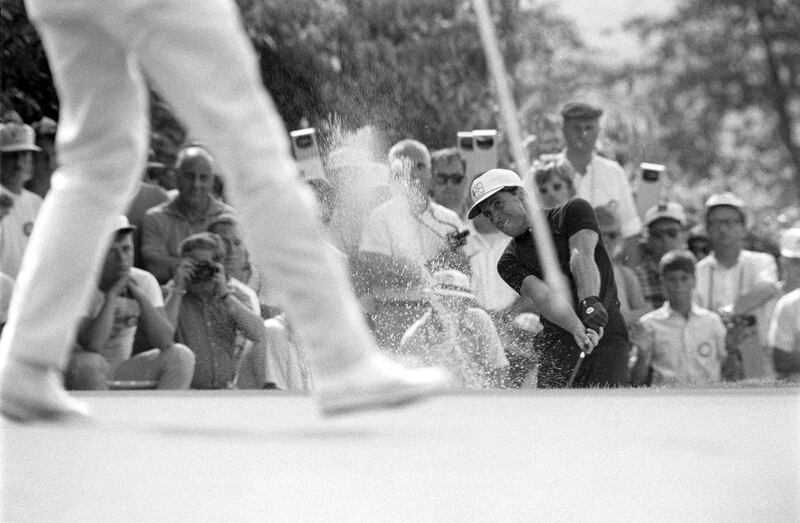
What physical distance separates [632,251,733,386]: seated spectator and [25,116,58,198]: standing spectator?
2706mm

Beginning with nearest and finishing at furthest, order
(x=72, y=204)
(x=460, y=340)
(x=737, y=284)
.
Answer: (x=72, y=204), (x=460, y=340), (x=737, y=284)

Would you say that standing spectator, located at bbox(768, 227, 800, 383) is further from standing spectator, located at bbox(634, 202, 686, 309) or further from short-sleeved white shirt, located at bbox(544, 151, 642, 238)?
short-sleeved white shirt, located at bbox(544, 151, 642, 238)

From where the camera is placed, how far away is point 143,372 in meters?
5.95

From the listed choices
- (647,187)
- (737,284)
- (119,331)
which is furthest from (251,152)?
(737,284)

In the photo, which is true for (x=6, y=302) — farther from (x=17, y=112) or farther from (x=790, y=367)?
(x=790, y=367)

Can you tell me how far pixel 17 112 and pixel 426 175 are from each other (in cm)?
193

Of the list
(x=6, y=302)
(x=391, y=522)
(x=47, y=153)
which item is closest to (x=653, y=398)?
(x=391, y=522)

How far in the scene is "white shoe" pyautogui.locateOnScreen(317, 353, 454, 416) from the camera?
2.76 m

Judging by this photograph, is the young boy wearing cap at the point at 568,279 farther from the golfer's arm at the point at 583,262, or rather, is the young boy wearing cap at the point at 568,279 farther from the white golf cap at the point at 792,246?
the white golf cap at the point at 792,246

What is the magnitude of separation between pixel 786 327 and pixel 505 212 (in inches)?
72.0

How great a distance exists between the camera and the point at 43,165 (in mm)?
6570

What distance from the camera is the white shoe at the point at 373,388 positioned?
2.76 metres

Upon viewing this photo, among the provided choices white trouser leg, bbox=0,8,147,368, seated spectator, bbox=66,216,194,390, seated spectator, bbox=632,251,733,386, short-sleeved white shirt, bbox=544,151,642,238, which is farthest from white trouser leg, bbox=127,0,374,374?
seated spectator, bbox=632,251,733,386

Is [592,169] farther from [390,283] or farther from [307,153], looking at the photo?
[307,153]
